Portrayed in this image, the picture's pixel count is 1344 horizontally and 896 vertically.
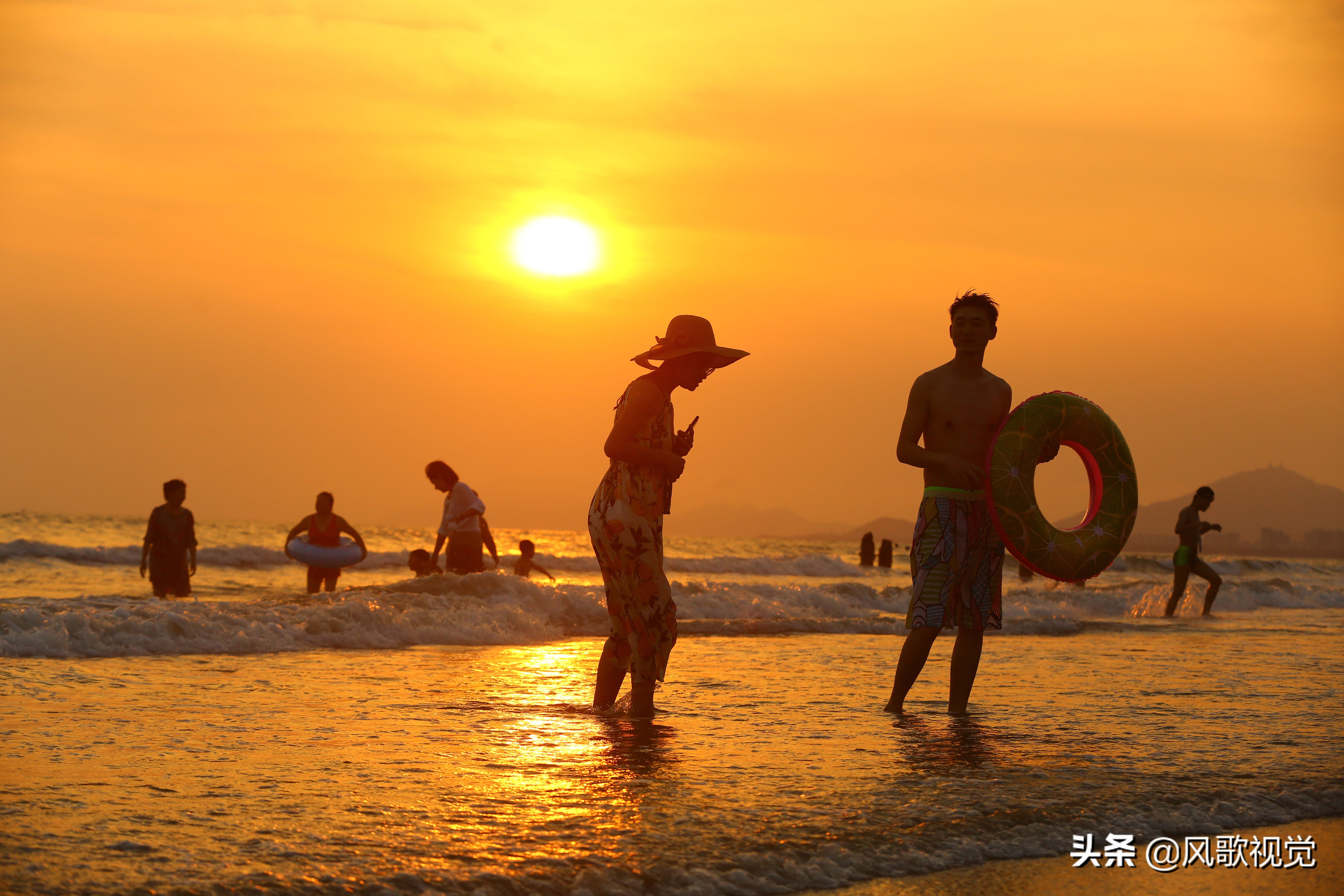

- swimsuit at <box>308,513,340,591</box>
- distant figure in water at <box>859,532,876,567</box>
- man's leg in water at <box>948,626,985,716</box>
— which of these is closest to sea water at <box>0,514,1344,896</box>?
man's leg in water at <box>948,626,985,716</box>

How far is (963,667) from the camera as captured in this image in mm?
5871

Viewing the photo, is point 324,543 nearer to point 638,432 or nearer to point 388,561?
point 638,432

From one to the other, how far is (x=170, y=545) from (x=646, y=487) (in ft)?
31.9

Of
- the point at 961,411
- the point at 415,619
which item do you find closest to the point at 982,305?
the point at 961,411

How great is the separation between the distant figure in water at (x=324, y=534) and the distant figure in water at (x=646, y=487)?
9.31 m

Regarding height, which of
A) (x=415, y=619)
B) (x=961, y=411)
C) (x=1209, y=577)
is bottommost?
(x=415, y=619)

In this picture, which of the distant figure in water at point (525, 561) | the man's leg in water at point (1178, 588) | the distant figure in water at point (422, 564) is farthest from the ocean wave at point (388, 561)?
the man's leg in water at point (1178, 588)

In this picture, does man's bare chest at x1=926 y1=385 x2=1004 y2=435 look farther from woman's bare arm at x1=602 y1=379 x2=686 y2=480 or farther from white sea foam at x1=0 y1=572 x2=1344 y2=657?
white sea foam at x1=0 y1=572 x2=1344 y2=657

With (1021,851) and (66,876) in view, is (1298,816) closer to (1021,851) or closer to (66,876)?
(1021,851)

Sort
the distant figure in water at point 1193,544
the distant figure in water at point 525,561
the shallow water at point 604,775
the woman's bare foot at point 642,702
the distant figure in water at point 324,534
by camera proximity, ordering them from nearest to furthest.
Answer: the shallow water at point 604,775, the woman's bare foot at point 642,702, the distant figure in water at point 324,534, the distant figure in water at point 1193,544, the distant figure in water at point 525,561

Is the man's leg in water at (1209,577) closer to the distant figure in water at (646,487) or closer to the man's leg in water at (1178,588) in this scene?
the man's leg in water at (1178,588)

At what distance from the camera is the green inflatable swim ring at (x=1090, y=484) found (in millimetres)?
5504

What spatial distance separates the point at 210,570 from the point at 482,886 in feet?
114

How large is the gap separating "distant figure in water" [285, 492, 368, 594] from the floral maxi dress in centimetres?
929
